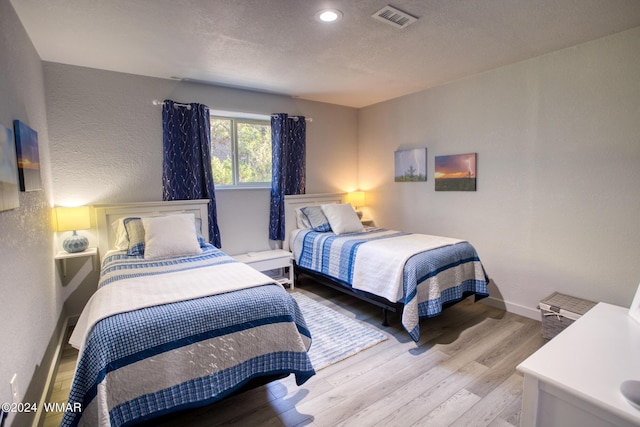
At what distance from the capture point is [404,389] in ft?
6.84

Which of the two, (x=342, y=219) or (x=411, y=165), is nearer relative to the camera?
(x=342, y=219)

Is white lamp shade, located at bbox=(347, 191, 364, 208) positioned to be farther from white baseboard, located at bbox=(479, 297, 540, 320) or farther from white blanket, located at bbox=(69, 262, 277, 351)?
white blanket, located at bbox=(69, 262, 277, 351)

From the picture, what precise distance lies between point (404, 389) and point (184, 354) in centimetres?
139

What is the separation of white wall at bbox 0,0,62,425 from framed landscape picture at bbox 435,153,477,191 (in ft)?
12.1

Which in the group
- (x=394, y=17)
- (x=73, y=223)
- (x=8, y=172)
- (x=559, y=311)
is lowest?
(x=559, y=311)

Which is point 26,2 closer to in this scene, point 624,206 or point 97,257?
point 97,257

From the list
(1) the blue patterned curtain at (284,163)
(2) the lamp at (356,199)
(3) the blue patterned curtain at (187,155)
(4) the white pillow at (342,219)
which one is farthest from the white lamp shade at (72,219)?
(2) the lamp at (356,199)

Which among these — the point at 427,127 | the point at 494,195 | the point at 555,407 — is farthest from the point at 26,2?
the point at 494,195

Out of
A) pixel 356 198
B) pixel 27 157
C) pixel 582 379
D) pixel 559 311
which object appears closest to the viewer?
pixel 582 379

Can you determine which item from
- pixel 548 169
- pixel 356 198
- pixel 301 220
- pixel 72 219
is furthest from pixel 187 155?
pixel 548 169

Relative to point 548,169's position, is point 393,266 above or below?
below

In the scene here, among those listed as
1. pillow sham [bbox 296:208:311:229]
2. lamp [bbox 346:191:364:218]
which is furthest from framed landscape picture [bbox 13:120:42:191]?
lamp [bbox 346:191:364:218]

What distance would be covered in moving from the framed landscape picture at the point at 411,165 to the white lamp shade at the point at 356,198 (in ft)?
2.13

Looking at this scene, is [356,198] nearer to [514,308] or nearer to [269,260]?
[269,260]
